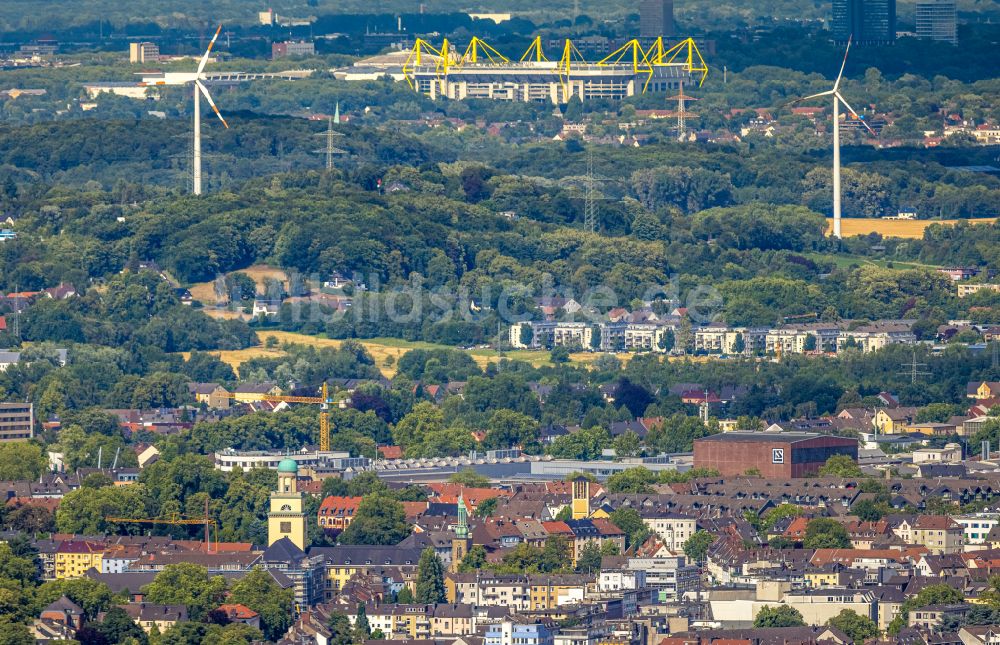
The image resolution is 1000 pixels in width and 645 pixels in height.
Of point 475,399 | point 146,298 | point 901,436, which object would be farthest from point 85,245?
point 901,436

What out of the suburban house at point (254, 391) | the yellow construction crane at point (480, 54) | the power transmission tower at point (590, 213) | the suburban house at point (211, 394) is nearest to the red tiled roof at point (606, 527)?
the suburban house at point (211, 394)

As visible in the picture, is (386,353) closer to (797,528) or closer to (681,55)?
(797,528)

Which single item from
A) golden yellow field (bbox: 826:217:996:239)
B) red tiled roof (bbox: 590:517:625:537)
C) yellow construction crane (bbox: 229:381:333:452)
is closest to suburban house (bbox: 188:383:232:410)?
yellow construction crane (bbox: 229:381:333:452)

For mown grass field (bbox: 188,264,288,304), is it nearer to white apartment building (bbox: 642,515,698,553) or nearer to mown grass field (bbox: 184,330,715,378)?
mown grass field (bbox: 184,330,715,378)

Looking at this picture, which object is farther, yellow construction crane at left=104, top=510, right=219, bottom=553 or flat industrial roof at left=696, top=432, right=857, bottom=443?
flat industrial roof at left=696, top=432, right=857, bottom=443

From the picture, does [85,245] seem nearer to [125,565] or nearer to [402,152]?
[402,152]
